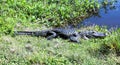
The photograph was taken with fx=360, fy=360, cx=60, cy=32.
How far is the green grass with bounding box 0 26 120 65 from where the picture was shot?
6840 mm

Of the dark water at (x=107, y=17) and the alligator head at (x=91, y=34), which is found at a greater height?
the alligator head at (x=91, y=34)

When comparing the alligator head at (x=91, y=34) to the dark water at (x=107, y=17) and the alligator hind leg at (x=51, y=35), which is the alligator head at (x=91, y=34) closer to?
the alligator hind leg at (x=51, y=35)

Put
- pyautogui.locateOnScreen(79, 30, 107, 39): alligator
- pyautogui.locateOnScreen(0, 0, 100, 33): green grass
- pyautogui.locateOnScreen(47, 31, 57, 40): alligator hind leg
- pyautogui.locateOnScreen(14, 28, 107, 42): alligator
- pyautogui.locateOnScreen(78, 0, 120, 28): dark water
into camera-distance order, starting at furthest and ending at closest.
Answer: pyautogui.locateOnScreen(78, 0, 120, 28): dark water, pyautogui.locateOnScreen(0, 0, 100, 33): green grass, pyautogui.locateOnScreen(79, 30, 107, 39): alligator, pyautogui.locateOnScreen(14, 28, 107, 42): alligator, pyautogui.locateOnScreen(47, 31, 57, 40): alligator hind leg

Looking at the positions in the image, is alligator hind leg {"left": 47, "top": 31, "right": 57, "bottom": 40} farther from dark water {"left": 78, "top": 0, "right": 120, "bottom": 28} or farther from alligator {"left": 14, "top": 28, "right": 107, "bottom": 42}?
dark water {"left": 78, "top": 0, "right": 120, "bottom": 28}

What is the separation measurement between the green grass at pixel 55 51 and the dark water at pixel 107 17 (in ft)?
9.28

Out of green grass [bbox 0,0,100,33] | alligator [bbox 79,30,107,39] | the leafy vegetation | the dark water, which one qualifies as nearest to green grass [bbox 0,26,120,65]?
the leafy vegetation

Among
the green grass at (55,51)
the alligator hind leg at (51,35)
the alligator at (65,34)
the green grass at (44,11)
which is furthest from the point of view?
the green grass at (44,11)

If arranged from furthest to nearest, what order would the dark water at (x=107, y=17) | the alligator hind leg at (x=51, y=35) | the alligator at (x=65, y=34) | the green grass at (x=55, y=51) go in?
the dark water at (x=107, y=17) → the alligator at (x=65, y=34) → the alligator hind leg at (x=51, y=35) → the green grass at (x=55, y=51)

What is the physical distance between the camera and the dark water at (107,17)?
438 inches

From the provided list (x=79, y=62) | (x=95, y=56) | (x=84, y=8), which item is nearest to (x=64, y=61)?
(x=79, y=62)

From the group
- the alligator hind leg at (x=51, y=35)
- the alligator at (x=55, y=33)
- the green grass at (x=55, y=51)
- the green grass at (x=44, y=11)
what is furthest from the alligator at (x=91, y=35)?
the green grass at (x=44, y=11)

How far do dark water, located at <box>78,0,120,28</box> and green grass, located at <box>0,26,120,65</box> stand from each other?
9.28 feet

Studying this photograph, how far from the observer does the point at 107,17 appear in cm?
1188

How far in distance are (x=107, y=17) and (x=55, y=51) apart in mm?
4841
